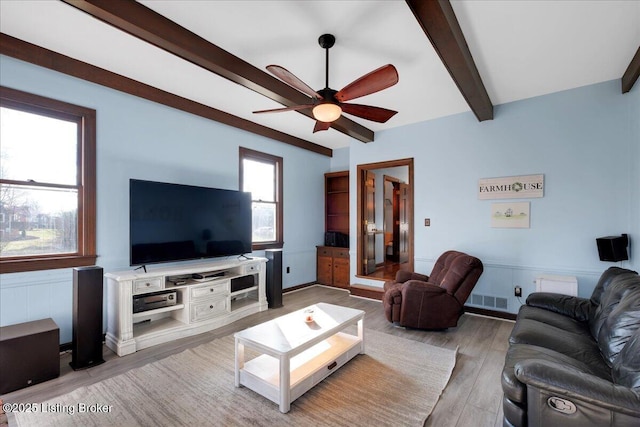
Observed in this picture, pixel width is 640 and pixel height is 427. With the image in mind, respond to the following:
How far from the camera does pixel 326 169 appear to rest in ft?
20.9

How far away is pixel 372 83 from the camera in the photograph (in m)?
2.30

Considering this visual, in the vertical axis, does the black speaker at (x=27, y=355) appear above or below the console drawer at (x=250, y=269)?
below

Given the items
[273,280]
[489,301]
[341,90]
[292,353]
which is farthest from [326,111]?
[489,301]

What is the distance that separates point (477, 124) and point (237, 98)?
333 cm

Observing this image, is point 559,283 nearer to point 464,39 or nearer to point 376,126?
point 464,39

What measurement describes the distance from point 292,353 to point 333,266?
3804 millimetres

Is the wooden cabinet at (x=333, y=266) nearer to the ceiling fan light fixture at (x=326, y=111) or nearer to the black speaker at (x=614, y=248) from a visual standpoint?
the ceiling fan light fixture at (x=326, y=111)

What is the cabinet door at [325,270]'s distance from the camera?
5852mm

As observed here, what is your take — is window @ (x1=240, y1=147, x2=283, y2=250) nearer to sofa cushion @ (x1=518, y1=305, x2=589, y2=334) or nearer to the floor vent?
the floor vent

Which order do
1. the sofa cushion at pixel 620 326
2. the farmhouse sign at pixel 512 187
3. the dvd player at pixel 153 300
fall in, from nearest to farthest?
the sofa cushion at pixel 620 326 < the dvd player at pixel 153 300 < the farmhouse sign at pixel 512 187

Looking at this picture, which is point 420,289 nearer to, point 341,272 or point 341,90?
point 341,90

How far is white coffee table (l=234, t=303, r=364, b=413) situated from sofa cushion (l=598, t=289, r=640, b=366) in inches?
68.5

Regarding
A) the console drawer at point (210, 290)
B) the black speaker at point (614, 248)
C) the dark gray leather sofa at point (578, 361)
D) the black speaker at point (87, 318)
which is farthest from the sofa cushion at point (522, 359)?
the black speaker at point (87, 318)

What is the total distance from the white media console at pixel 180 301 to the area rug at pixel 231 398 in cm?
51
